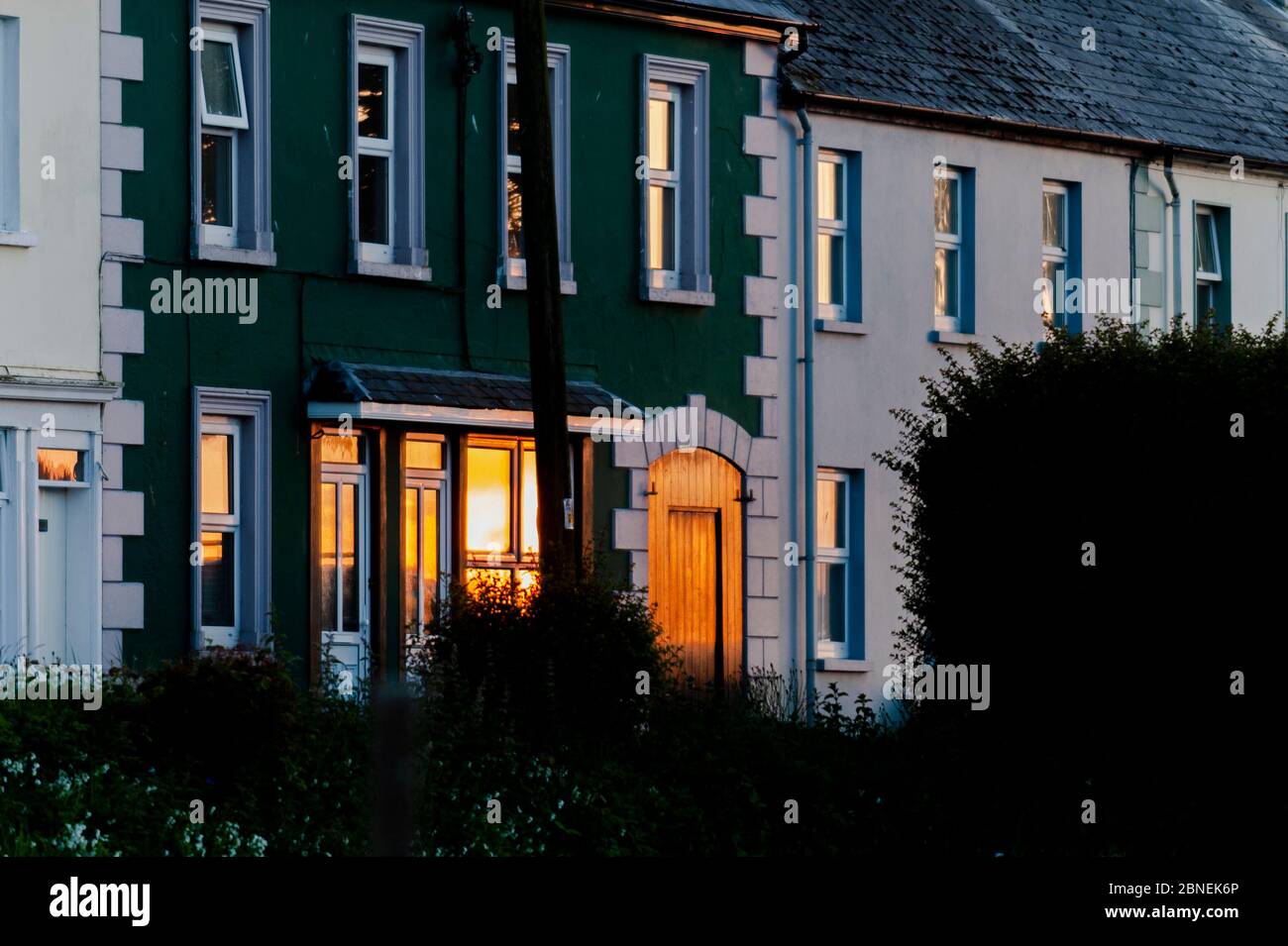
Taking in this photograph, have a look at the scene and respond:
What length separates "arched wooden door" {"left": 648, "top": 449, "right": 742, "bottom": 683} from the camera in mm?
27547

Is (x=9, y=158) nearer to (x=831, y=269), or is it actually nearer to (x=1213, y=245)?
(x=831, y=269)

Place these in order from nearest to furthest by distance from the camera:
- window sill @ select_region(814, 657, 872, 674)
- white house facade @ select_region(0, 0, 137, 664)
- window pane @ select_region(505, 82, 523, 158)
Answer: white house facade @ select_region(0, 0, 137, 664) → window pane @ select_region(505, 82, 523, 158) → window sill @ select_region(814, 657, 872, 674)

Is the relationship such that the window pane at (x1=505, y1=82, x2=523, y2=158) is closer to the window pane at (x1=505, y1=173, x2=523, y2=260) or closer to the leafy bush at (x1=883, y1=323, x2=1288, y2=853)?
the window pane at (x1=505, y1=173, x2=523, y2=260)

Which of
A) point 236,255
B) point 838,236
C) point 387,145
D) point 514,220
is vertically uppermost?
point 387,145

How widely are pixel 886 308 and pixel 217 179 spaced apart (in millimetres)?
7992

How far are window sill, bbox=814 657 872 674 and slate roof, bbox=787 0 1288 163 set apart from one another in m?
5.79

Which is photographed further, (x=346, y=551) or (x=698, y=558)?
(x=698, y=558)

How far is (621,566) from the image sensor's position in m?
27.0

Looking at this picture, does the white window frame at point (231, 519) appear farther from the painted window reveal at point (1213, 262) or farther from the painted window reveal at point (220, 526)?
the painted window reveal at point (1213, 262)

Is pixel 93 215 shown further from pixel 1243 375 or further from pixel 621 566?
pixel 1243 375

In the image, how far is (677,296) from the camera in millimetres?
27609

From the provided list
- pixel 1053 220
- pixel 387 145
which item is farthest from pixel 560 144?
pixel 1053 220

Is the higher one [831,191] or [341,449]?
[831,191]

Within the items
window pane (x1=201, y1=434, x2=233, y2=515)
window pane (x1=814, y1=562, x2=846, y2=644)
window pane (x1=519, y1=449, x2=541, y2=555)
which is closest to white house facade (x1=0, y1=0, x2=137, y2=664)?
window pane (x1=201, y1=434, x2=233, y2=515)
